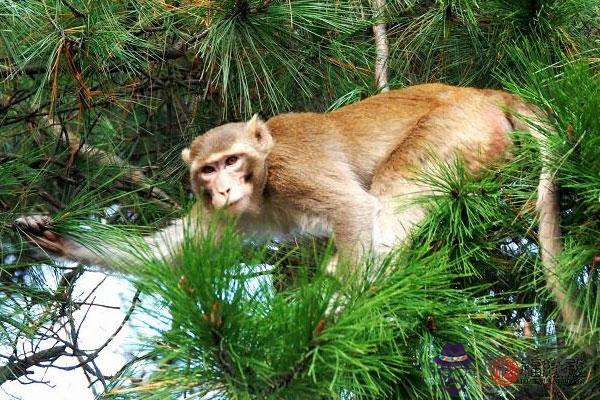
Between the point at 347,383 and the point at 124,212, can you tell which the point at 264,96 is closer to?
the point at 124,212

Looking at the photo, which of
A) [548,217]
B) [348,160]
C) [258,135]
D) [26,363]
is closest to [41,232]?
[26,363]

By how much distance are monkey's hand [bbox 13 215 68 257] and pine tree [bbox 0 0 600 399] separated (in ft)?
0.30

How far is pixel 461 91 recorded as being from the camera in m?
6.56

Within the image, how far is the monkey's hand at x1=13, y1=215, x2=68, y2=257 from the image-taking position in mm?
5445

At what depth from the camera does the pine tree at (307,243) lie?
3.93 metres

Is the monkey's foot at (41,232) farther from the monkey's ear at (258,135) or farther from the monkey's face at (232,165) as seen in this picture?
the monkey's ear at (258,135)

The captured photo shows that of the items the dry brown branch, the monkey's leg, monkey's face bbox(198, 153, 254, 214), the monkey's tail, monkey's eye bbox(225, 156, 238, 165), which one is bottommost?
the monkey's tail

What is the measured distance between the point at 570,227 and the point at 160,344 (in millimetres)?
1967

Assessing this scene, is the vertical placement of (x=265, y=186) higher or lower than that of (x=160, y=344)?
higher

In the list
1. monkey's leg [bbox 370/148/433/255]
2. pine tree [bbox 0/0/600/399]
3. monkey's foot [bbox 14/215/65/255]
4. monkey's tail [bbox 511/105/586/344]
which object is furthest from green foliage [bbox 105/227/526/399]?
monkey's leg [bbox 370/148/433/255]

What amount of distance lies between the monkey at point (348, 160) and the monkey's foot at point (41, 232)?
0.18 m

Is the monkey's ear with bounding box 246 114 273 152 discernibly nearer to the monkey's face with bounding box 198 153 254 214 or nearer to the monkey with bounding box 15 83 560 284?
the monkey with bounding box 15 83 560 284

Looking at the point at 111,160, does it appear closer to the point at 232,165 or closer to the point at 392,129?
the point at 232,165

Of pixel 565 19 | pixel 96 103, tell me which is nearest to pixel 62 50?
pixel 96 103
